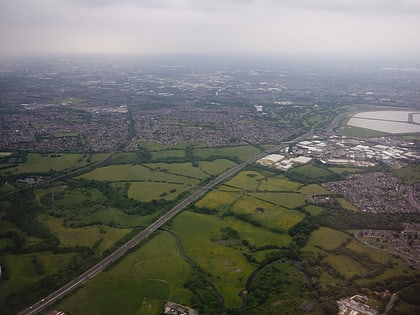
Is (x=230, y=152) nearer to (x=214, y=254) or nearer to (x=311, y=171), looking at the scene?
(x=311, y=171)

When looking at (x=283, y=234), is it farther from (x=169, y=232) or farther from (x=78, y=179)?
(x=78, y=179)

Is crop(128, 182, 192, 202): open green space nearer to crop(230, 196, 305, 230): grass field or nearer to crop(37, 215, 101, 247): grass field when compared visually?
crop(230, 196, 305, 230): grass field

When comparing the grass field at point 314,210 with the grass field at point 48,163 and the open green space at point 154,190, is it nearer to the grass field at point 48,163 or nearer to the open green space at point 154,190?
the open green space at point 154,190

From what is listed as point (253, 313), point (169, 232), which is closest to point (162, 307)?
point (253, 313)

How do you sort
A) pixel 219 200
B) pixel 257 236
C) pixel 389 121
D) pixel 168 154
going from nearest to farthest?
pixel 257 236 < pixel 219 200 < pixel 168 154 < pixel 389 121

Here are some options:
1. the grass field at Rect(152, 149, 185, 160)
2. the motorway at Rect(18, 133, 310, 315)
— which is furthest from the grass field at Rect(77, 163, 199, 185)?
the grass field at Rect(152, 149, 185, 160)

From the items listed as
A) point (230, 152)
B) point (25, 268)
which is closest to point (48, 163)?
point (230, 152)
